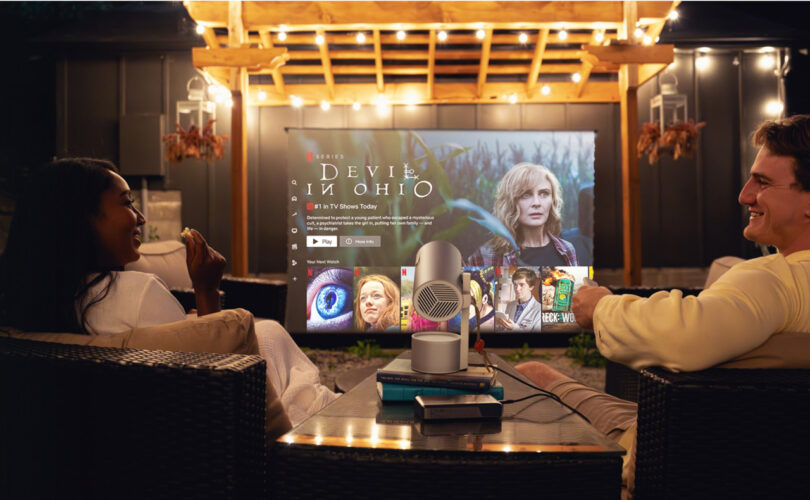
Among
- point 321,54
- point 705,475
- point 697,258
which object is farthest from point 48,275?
point 697,258

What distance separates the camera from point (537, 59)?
16.5 feet

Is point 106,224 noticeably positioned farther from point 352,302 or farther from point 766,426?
point 352,302

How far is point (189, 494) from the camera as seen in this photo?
3.08 ft

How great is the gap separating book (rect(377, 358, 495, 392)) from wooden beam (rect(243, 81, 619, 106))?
4580 millimetres

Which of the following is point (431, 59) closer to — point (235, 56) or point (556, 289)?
point (235, 56)

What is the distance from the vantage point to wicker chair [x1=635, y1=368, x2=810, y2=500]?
3.01 ft

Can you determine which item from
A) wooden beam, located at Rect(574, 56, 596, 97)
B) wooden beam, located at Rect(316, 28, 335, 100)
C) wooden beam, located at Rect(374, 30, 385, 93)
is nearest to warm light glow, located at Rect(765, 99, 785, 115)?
wooden beam, located at Rect(574, 56, 596, 97)

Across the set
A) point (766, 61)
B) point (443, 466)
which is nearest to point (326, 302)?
point (443, 466)

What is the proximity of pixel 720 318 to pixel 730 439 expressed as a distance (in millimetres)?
206

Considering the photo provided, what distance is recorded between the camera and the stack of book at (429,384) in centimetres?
121

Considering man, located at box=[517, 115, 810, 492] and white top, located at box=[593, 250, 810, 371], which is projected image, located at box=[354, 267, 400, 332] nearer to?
man, located at box=[517, 115, 810, 492]

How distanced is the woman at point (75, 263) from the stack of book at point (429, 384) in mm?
518

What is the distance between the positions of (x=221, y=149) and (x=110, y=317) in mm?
3955

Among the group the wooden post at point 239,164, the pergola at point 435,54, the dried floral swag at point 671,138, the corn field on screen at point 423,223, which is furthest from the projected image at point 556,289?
the wooden post at point 239,164
